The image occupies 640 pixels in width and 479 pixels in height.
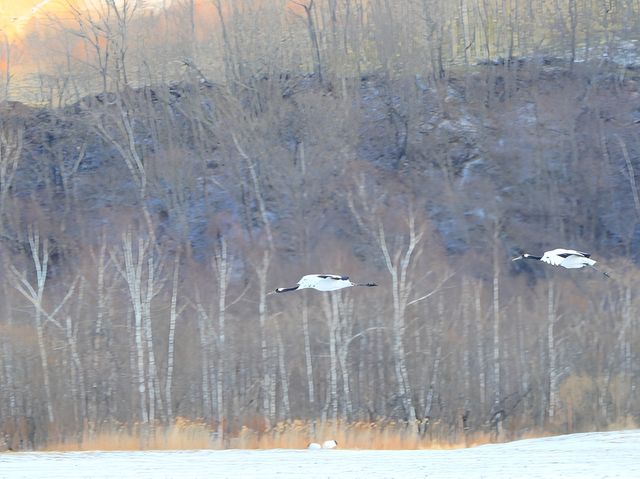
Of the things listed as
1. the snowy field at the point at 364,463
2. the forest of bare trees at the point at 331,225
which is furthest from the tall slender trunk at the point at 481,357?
the snowy field at the point at 364,463

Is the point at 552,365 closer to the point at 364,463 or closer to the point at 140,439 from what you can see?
the point at 140,439

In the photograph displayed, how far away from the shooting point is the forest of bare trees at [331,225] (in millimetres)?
21672

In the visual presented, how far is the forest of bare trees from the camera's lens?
71.1 feet

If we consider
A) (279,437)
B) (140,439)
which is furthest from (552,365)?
(140,439)

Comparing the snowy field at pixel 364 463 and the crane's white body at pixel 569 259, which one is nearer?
the snowy field at pixel 364 463

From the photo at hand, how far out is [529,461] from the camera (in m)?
12.4

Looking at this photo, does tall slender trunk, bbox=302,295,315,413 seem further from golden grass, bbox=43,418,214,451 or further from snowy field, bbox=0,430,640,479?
snowy field, bbox=0,430,640,479

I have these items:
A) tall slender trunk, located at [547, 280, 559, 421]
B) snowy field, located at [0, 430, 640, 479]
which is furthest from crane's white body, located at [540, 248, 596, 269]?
tall slender trunk, located at [547, 280, 559, 421]

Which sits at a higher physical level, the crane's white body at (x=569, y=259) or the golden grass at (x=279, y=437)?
the crane's white body at (x=569, y=259)

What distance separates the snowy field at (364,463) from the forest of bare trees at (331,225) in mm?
4136

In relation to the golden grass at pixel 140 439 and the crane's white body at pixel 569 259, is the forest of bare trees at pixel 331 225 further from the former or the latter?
the crane's white body at pixel 569 259

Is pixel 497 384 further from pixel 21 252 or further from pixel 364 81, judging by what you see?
pixel 364 81

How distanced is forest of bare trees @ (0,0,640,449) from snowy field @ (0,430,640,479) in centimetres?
414

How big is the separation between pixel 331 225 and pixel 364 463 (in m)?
18.0
